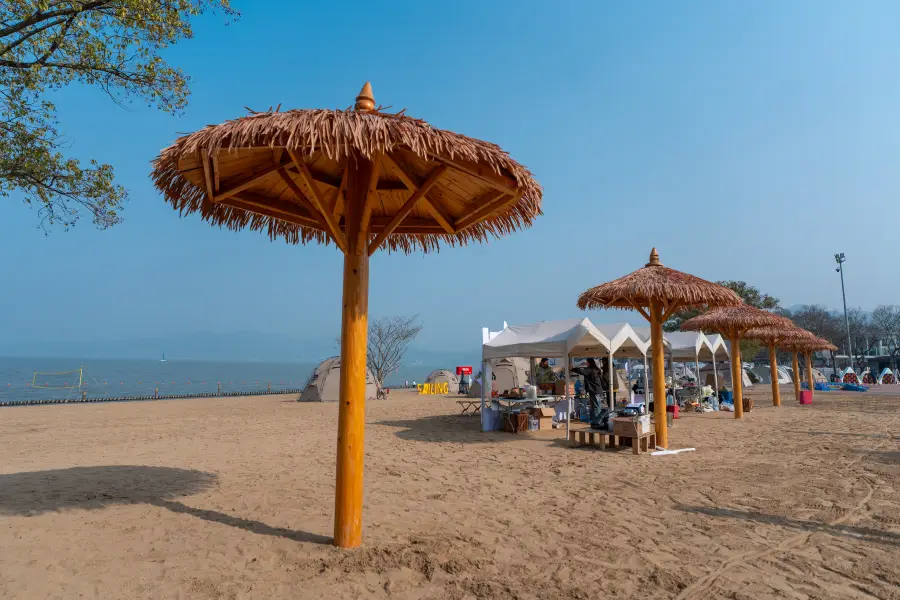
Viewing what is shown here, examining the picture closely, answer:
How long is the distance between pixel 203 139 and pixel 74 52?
4.82 meters

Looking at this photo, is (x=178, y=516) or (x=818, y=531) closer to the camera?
(x=818, y=531)

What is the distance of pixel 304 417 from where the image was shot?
595 inches

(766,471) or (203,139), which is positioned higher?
(203,139)

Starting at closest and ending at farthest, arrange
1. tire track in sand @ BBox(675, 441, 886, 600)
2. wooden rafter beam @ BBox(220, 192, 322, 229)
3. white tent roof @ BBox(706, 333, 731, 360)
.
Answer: tire track in sand @ BBox(675, 441, 886, 600) < wooden rafter beam @ BBox(220, 192, 322, 229) < white tent roof @ BBox(706, 333, 731, 360)

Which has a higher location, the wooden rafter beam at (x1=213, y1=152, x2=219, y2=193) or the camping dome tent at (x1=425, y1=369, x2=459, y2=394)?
the wooden rafter beam at (x1=213, y1=152, x2=219, y2=193)

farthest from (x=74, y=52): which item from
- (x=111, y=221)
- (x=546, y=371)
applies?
(x=546, y=371)

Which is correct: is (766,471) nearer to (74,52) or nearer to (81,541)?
(81,541)

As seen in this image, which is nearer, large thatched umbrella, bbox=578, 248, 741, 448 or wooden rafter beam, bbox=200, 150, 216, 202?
wooden rafter beam, bbox=200, 150, 216, 202

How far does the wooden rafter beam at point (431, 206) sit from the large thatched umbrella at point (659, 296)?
4.86m

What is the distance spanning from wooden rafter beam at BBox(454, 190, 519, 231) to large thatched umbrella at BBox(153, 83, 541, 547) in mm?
17

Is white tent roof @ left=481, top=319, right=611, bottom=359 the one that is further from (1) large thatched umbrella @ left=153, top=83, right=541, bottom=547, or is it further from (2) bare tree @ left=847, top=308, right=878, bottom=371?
(2) bare tree @ left=847, top=308, right=878, bottom=371

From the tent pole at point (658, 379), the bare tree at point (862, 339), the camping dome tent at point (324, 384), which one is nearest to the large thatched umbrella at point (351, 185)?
the tent pole at point (658, 379)

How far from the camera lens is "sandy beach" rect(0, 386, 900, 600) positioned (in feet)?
11.4

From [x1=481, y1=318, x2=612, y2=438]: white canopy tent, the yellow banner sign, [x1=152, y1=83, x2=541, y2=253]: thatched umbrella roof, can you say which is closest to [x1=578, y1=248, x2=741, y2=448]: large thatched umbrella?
[x1=481, y1=318, x2=612, y2=438]: white canopy tent
